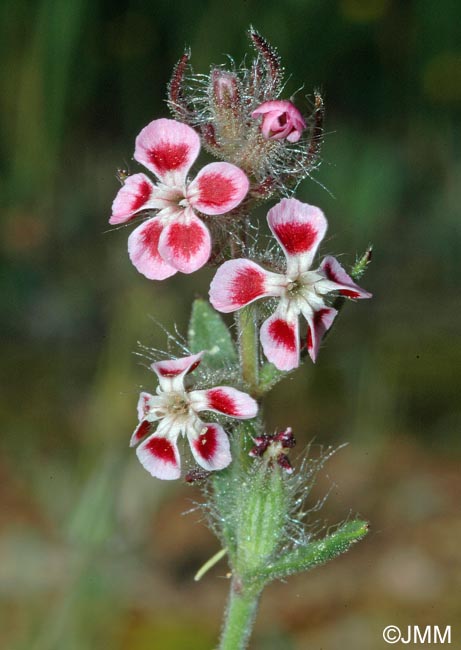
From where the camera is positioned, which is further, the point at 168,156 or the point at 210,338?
the point at 210,338

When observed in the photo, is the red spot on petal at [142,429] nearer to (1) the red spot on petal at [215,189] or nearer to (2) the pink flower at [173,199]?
(2) the pink flower at [173,199]

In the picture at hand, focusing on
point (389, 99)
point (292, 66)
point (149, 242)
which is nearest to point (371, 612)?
point (149, 242)

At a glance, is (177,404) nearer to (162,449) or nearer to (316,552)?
(162,449)

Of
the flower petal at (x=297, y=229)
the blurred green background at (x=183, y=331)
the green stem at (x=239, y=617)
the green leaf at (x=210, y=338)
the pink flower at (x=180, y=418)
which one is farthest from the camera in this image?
the blurred green background at (x=183, y=331)

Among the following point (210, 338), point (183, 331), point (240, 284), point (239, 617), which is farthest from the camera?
point (183, 331)

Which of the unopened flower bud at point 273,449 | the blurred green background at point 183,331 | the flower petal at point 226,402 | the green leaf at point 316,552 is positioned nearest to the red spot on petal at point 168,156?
the flower petal at point 226,402

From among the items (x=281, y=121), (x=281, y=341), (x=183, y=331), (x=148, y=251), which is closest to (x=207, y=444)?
(x=281, y=341)

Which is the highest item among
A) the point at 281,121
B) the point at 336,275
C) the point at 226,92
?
the point at 226,92
